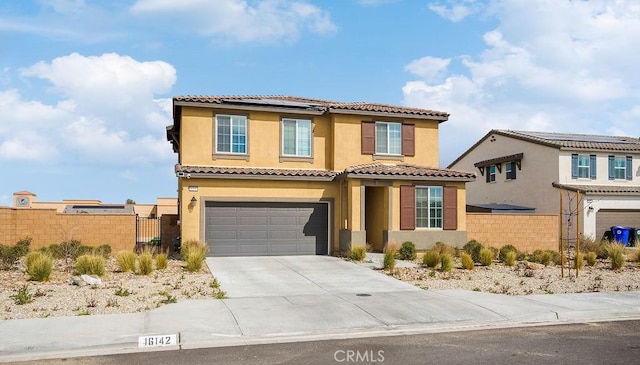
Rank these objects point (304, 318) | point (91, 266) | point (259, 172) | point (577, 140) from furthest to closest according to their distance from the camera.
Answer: point (577, 140) → point (259, 172) → point (91, 266) → point (304, 318)

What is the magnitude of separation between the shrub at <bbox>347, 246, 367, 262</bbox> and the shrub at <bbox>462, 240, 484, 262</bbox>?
4.06 m

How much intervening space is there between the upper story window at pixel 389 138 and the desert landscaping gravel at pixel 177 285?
6.65 meters

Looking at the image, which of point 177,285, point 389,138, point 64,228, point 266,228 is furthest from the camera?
point 389,138

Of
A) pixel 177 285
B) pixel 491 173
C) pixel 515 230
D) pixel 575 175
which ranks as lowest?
pixel 177 285

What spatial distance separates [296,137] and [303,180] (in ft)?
6.88

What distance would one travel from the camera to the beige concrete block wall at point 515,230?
25812 mm

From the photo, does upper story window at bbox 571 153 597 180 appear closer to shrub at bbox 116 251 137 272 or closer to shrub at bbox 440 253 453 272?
shrub at bbox 440 253 453 272

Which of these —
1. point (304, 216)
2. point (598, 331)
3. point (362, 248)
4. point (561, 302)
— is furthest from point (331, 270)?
point (598, 331)

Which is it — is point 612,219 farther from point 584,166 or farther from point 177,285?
point 177,285

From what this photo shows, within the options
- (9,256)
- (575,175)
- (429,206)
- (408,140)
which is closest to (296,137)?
(408,140)

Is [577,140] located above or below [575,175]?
above

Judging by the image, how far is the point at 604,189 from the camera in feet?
110

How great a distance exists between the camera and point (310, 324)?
11.0 metres

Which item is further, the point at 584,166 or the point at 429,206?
the point at 584,166
